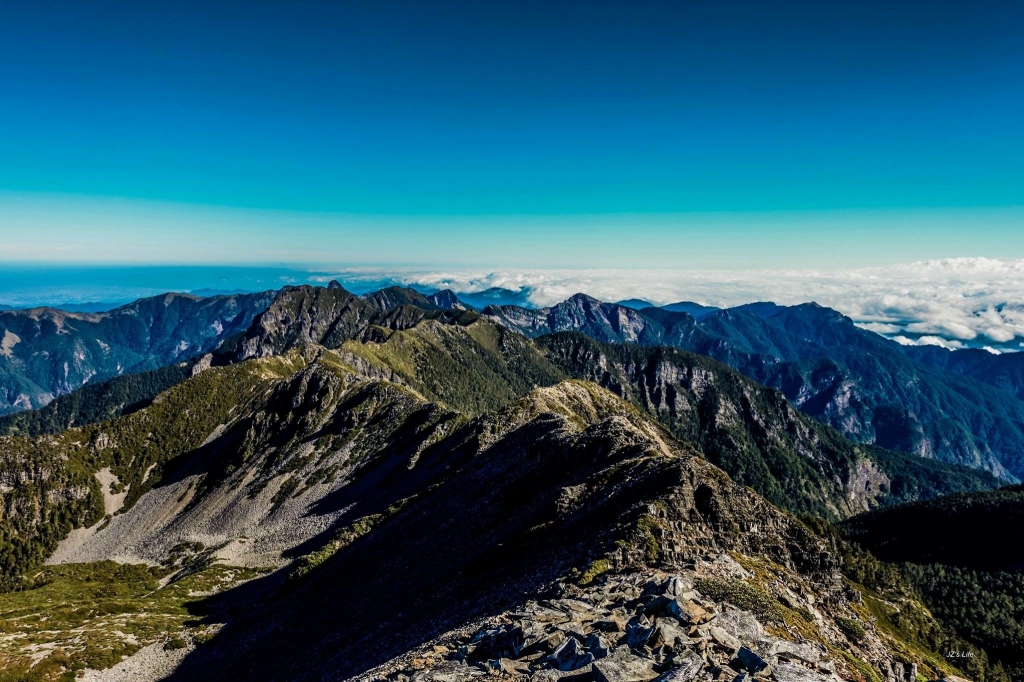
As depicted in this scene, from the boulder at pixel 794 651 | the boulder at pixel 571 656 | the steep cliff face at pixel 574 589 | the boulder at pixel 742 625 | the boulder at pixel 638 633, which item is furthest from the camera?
the boulder at pixel 742 625

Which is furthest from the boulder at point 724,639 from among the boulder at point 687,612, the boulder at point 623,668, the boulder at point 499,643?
the boulder at point 499,643

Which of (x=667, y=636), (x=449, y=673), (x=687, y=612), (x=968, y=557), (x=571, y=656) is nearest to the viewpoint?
(x=571, y=656)

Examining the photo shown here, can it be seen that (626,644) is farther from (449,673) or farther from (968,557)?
(968,557)

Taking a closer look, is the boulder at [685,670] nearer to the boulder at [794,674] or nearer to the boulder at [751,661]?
the boulder at [751,661]

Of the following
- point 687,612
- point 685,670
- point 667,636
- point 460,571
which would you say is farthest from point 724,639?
point 460,571

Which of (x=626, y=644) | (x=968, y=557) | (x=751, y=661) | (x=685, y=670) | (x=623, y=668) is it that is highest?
(x=685, y=670)

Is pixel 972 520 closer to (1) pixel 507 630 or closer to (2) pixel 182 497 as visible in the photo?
(1) pixel 507 630

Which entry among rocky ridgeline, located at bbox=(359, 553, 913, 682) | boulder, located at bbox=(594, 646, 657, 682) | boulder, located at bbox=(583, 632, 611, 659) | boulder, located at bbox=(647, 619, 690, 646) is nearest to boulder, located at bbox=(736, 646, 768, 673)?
rocky ridgeline, located at bbox=(359, 553, 913, 682)

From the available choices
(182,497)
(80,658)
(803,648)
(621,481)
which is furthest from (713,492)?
(182,497)
